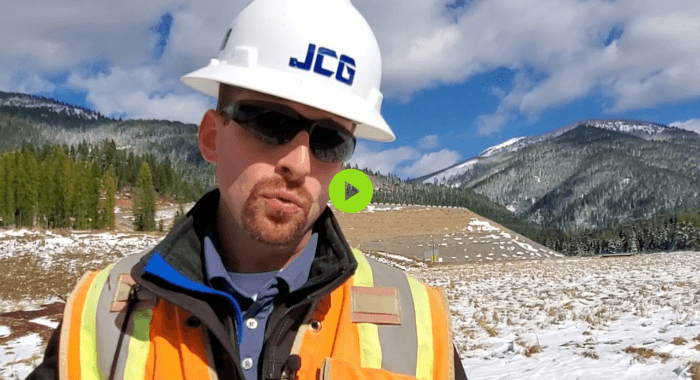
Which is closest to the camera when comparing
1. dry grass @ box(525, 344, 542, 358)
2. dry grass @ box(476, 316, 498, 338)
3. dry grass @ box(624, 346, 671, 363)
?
dry grass @ box(624, 346, 671, 363)

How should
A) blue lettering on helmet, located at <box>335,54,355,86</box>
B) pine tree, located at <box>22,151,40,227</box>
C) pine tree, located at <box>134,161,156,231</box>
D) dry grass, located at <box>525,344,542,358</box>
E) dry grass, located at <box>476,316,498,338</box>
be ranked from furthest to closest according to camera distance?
pine tree, located at <box>134,161,156,231</box>
pine tree, located at <box>22,151,40,227</box>
dry grass, located at <box>476,316,498,338</box>
dry grass, located at <box>525,344,542,358</box>
blue lettering on helmet, located at <box>335,54,355,86</box>

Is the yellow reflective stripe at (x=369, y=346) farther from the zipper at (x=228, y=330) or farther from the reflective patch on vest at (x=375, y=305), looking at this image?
the zipper at (x=228, y=330)

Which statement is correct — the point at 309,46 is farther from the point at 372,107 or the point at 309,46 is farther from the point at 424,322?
the point at 424,322

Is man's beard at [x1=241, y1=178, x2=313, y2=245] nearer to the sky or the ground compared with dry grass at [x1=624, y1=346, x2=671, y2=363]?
nearer to the sky

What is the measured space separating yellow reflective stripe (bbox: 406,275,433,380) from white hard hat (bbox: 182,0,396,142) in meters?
0.86

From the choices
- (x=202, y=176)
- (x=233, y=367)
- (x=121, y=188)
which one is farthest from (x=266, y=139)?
(x=202, y=176)

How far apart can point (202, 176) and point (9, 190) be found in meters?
115

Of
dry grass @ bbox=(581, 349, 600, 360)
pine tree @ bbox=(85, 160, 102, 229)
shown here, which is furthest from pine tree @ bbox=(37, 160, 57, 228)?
dry grass @ bbox=(581, 349, 600, 360)

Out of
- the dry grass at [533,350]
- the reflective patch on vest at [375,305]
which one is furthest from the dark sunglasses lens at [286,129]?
the dry grass at [533,350]

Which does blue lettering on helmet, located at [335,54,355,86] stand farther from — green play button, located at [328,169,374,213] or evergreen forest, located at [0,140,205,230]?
evergreen forest, located at [0,140,205,230]

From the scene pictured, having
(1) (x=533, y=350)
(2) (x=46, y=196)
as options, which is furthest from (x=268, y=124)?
(2) (x=46, y=196)

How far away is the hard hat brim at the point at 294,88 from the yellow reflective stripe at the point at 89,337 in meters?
1.08

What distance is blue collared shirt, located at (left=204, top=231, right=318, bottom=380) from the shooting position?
6.12ft

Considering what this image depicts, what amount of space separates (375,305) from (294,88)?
103cm
